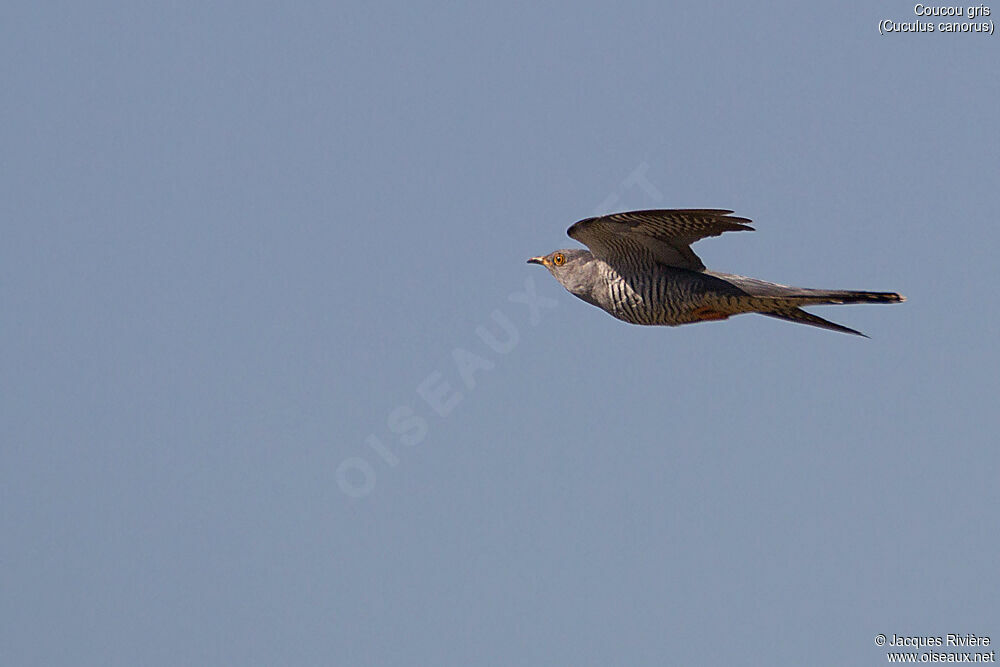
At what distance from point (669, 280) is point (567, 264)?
4.83 ft

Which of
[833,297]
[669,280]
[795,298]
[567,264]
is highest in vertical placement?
[833,297]

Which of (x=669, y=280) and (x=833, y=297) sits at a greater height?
(x=833, y=297)

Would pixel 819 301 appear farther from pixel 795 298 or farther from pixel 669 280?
pixel 669 280

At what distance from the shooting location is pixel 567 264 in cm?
1246

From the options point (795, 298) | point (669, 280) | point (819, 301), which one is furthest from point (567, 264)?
point (819, 301)

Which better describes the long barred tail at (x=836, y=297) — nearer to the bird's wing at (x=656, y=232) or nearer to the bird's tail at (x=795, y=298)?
the bird's tail at (x=795, y=298)

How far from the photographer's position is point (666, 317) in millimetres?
11570

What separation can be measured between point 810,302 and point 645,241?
1678 mm

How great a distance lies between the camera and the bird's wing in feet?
34.3

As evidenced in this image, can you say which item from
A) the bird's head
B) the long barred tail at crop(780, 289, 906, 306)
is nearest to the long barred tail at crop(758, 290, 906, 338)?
the long barred tail at crop(780, 289, 906, 306)

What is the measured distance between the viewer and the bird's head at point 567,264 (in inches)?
483

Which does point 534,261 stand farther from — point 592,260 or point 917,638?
point 917,638

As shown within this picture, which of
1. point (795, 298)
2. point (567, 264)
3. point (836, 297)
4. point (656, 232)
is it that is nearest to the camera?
point (836, 297)

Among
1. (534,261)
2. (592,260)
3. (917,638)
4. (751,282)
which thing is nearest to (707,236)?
(751,282)
